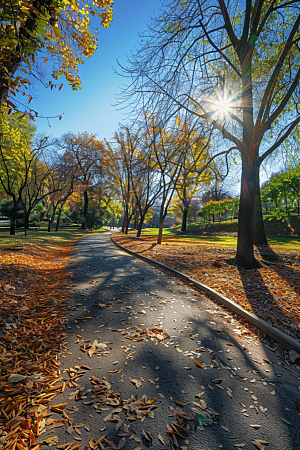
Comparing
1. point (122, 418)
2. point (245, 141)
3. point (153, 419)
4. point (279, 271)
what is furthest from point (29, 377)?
point (245, 141)

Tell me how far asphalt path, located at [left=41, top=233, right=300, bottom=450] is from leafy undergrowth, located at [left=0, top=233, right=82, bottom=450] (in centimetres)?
14

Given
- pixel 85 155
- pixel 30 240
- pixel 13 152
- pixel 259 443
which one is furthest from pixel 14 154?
pixel 259 443

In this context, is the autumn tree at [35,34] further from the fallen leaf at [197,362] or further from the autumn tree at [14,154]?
the autumn tree at [14,154]

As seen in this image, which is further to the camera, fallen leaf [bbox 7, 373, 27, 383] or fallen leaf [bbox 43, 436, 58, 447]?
fallen leaf [bbox 7, 373, 27, 383]

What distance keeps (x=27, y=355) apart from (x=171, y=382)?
72.0 inches

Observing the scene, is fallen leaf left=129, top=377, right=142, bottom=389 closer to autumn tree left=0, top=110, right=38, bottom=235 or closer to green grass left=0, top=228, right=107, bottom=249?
green grass left=0, top=228, right=107, bottom=249

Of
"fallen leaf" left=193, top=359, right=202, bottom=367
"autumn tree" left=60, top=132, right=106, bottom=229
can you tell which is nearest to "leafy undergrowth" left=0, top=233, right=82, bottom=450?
"fallen leaf" left=193, top=359, right=202, bottom=367

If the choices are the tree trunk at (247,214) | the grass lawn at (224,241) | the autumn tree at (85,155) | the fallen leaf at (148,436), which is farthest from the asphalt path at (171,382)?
the autumn tree at (85,155)

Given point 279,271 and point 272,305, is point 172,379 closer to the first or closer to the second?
point 272,305

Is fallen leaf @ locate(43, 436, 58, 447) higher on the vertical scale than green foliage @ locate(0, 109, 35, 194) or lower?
lower

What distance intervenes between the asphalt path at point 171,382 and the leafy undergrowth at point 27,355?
0.14 meters

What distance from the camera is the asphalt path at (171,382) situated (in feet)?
5.91

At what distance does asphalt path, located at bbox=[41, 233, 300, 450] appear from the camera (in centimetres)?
180

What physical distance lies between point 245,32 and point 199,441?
9164 mm
